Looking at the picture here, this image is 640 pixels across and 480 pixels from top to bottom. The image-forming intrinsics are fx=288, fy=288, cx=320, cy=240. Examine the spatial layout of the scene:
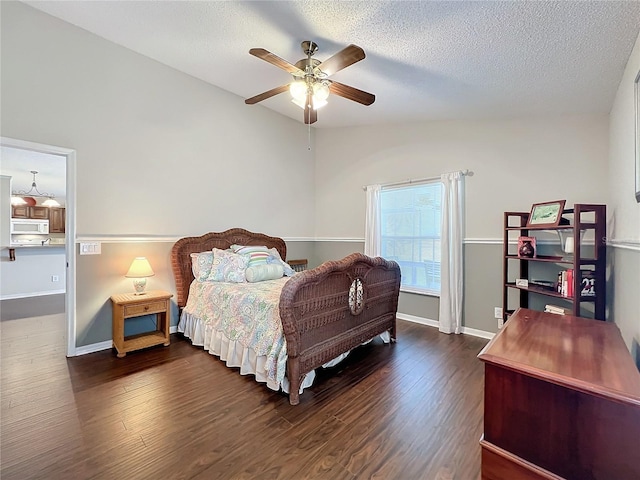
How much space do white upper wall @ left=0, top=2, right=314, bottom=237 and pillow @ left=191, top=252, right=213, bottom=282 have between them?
0.42 meters

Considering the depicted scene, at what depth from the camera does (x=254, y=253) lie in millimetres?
3803

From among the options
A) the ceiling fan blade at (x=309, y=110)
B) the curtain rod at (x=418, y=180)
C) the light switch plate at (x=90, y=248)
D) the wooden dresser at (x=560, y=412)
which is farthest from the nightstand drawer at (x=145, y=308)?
the curtain rod at (x=418, y=180)

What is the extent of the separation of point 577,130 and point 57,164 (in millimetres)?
7833

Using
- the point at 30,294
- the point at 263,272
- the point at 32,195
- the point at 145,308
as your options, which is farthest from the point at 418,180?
the point at 32,195

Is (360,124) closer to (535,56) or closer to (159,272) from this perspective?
(535,56)

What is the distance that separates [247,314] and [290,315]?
0.67 meters

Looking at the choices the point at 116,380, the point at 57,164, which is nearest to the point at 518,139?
the point at 116,380

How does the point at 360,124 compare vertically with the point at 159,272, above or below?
above

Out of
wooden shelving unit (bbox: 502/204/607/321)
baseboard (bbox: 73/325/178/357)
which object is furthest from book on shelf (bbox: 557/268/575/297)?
baseboard (bbox: 73/325/178/357)

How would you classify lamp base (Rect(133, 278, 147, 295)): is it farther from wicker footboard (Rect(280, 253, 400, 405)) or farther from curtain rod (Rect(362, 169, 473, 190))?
curtain rod (Rect(362, 169, 473, 190))

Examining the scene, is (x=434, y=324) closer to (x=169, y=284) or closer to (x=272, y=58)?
(x=169, y=284)

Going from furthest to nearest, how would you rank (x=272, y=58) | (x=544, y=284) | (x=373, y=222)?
1. (x=373, y=222)
2. (x=544, y=284)
3. (x=272, y=58)

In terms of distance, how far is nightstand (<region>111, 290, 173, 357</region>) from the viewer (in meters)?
2.95

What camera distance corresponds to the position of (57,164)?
5.23 m
